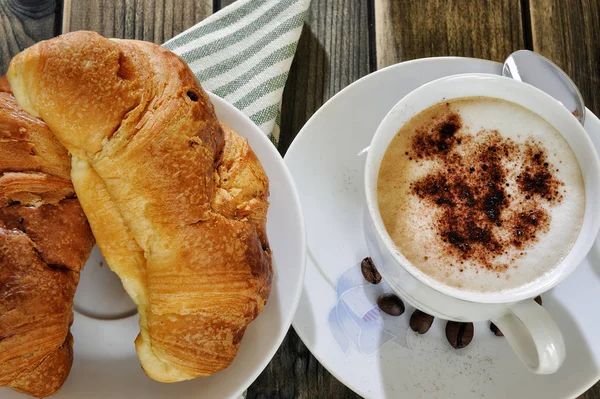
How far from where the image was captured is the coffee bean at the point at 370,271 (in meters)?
1.21

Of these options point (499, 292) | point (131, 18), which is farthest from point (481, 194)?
point (131, 18)

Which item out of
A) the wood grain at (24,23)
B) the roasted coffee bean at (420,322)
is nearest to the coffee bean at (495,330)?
the roasted coffee bean at (420,322)

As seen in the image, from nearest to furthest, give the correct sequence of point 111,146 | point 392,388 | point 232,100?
point 111,146 < point 392,388 < point 232,100

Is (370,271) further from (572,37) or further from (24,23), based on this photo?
(24,23)

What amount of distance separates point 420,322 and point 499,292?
7.5 inches

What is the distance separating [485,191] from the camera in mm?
1074

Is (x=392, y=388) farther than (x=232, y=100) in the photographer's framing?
No

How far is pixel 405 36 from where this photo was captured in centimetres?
143

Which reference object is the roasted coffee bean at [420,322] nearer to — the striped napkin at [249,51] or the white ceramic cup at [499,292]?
the white ceramic cup at [499,292]

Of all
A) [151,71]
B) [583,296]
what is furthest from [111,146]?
[583,296]

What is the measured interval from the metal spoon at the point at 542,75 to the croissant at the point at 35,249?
88cm

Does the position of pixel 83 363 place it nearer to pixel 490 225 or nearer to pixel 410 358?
pixel 410 358

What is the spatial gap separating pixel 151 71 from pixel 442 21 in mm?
727

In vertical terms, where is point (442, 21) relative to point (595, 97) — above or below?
above
